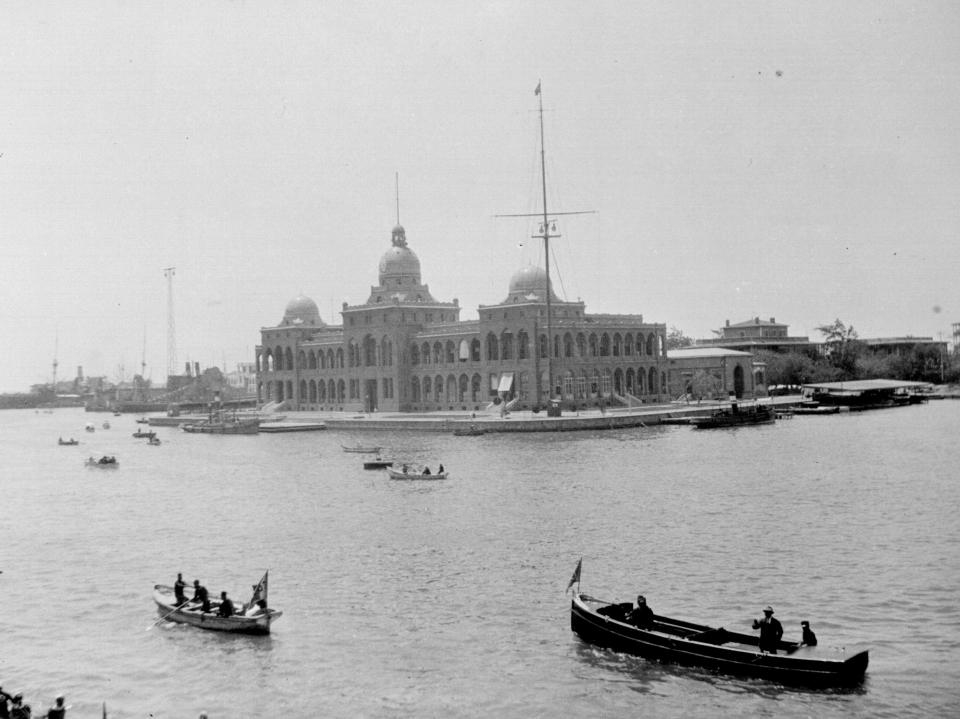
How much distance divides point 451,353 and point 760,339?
3018 inches

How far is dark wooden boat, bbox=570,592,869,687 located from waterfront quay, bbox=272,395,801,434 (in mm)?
72912

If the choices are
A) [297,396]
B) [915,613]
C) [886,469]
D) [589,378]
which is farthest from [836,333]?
[915,613]

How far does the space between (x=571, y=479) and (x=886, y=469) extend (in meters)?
21.0

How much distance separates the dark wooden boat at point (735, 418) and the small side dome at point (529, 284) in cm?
2624

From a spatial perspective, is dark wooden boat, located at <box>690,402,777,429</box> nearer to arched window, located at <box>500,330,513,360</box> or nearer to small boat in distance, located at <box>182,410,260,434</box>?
arched window, located at <box>500,330,513,360</box>

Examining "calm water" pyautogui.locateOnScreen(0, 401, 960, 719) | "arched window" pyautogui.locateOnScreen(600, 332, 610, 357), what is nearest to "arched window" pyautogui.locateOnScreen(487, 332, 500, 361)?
"arched window" pyautogui.locateOnScreen(600, 332, 610, 357)

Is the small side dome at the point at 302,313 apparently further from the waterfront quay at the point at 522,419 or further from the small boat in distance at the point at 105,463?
the small boat in distance at the point at 105,463

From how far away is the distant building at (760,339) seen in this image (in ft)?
612

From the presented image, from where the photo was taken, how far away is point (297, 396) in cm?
15512

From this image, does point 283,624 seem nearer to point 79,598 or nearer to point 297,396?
point 79,598

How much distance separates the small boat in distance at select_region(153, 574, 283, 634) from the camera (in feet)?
112

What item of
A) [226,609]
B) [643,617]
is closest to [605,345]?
[226,609]

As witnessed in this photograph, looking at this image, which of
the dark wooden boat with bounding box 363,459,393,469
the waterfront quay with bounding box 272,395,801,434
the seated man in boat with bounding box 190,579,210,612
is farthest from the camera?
the waterfront quay with bounding box 272,395,801,434

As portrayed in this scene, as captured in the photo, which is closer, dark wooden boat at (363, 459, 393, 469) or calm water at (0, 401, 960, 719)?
calm water at (0, 401, 960, 719)
